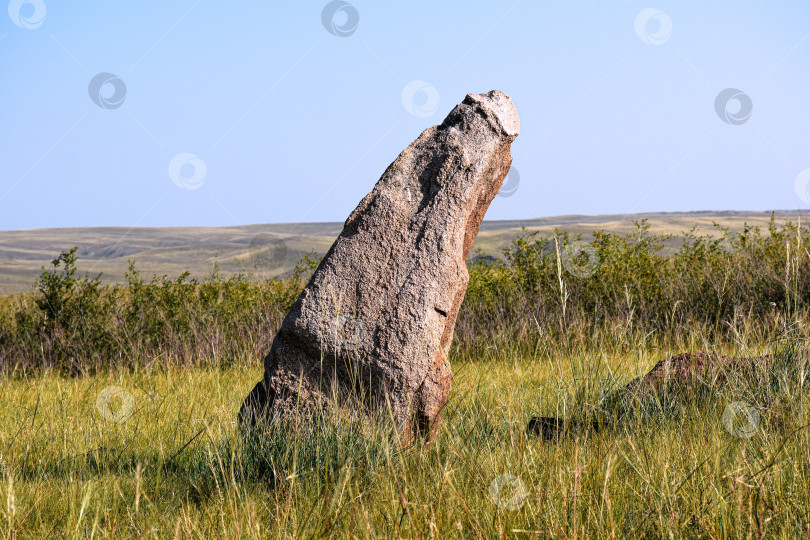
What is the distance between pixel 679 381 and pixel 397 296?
209 cm

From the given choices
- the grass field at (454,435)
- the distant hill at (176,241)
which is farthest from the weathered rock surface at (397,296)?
the distant hill at (176,241)

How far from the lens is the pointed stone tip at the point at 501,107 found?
3.68 metres

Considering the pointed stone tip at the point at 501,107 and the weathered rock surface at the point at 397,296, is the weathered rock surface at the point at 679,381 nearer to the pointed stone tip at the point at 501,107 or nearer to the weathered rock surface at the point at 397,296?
the weathered rock surface at the point at 397,296

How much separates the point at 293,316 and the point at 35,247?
119498 millimetres

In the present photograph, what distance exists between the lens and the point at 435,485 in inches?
97.0

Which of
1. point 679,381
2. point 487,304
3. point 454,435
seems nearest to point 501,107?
point 454,435

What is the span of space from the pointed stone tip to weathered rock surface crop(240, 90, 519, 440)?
0.5 inches

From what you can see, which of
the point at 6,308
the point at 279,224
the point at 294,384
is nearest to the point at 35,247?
the point at 279,224

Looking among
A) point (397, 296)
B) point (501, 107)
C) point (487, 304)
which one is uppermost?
point (501, 107)

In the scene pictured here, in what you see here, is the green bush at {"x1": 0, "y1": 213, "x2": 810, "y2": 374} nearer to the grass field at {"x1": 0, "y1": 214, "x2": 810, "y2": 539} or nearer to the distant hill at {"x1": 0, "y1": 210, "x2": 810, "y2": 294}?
the grass field at {"x1": 0, "y1": 214, "x2": 810, "y2": 539}

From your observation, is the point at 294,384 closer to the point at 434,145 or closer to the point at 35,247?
the point at 434,145

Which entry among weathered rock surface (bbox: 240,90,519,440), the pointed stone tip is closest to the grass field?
weathered rock surface (bbox: 240,90,519,440)

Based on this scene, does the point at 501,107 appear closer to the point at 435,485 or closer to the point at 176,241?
the point at 435,485

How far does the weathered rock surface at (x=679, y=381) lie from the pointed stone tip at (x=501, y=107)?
64.8 inches
